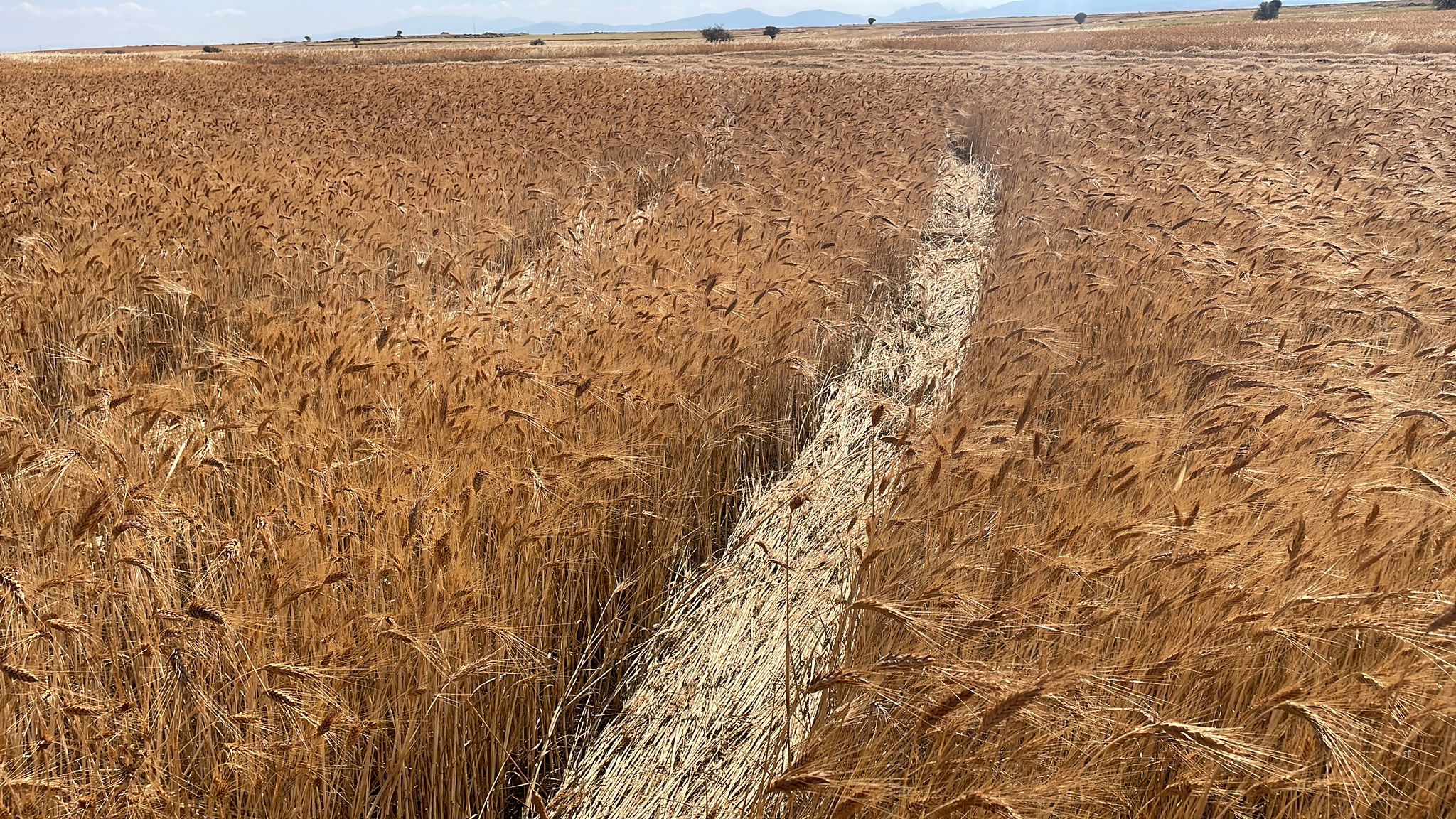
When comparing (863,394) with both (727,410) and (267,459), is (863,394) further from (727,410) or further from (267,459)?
(267,459)

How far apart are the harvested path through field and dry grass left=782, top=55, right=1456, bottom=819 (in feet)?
0.66

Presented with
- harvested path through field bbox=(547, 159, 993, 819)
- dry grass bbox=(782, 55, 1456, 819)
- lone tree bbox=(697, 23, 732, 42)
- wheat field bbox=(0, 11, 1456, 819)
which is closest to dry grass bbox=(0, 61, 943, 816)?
wheat field bbox=(0, 11, 1456, 819)

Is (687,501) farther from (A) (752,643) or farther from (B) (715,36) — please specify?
(B) (715,36)

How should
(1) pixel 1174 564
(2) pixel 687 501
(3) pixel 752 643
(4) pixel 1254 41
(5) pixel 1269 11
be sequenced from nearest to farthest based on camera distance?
(1) pixel 1174 564 → (3) pixel 752 643 → (2) pixel 687 501 → (4) pixel 1254 41 → (5) pixel 1269 11

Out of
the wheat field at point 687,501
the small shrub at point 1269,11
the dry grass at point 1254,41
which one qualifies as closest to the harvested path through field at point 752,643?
the wheat field at point 687,501

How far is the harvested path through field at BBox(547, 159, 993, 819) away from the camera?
6.05 ft

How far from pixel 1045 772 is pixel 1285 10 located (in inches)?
3724

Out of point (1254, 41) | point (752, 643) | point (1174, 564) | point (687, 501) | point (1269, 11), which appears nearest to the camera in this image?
point (1174, 564)

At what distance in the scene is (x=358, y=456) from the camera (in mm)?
2389

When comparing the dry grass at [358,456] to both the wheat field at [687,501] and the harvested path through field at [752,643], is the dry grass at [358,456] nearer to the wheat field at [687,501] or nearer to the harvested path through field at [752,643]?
the wheat field at [687,501]

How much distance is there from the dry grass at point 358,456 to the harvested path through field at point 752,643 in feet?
0.48

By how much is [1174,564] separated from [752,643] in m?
1.16

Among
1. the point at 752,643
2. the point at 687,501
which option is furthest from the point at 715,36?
the point at 752,643

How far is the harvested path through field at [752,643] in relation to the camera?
72.6 inches
